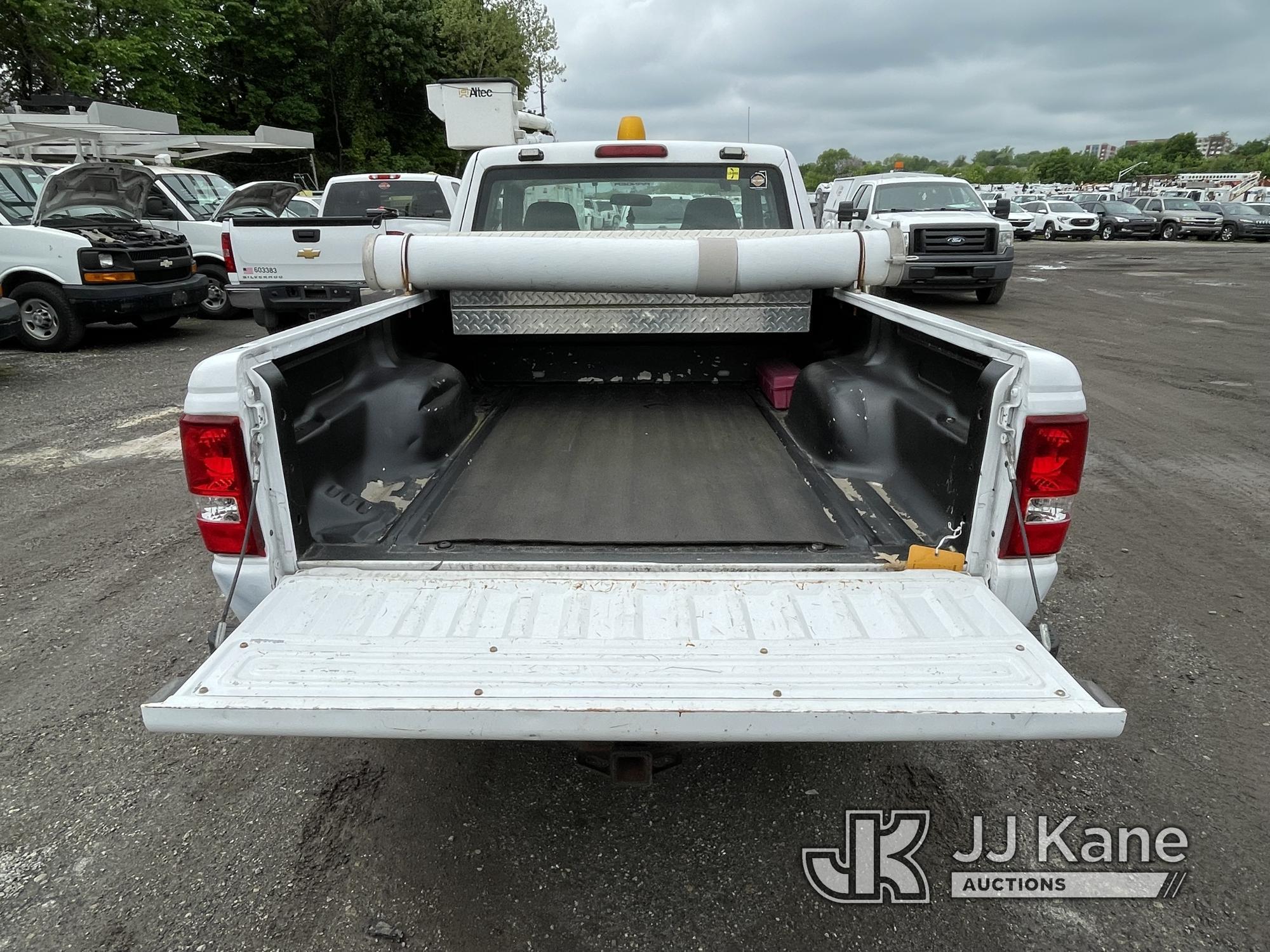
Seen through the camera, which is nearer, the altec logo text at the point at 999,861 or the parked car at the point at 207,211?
the altec logo text at the point at 999,861

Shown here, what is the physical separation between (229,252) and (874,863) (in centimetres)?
1027

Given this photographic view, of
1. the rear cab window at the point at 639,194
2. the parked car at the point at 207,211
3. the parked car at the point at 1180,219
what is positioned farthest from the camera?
the parked car at the point at 1180,219

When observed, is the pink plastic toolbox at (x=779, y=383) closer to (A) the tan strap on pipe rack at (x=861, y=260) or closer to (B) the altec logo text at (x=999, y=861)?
(A) the tan strap on pipe rack at (x=861, y=260)

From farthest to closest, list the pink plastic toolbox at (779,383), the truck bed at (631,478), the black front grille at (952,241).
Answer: the black front grille at (952,241) < the pink plastic toolbox at (779,383) < the truck bed at (631,478)

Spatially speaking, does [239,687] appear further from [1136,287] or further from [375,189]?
[1136,287]

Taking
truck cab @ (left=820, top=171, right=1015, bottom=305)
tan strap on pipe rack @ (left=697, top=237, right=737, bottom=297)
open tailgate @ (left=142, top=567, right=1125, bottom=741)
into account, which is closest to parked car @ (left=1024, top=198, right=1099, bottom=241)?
truck cab @ (left=820, top=171, right=1015, bottom=305)

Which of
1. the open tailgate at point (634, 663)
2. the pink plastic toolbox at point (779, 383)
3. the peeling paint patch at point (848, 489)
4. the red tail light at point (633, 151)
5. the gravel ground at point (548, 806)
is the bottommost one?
the gravel ground at point (548, 806)

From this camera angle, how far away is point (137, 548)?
454 cm

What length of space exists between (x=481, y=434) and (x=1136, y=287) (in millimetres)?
17627

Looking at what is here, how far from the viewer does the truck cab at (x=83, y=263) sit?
9.52 metres

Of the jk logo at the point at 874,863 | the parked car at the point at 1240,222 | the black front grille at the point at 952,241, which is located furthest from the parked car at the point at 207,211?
the parked car at the point at 1240,222

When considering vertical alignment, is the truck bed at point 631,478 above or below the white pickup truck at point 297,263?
below

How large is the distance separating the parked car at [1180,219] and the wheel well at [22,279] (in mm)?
36007

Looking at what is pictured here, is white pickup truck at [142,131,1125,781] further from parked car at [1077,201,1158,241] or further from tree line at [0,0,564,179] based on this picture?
parked car at [1077,201,1158,241]
